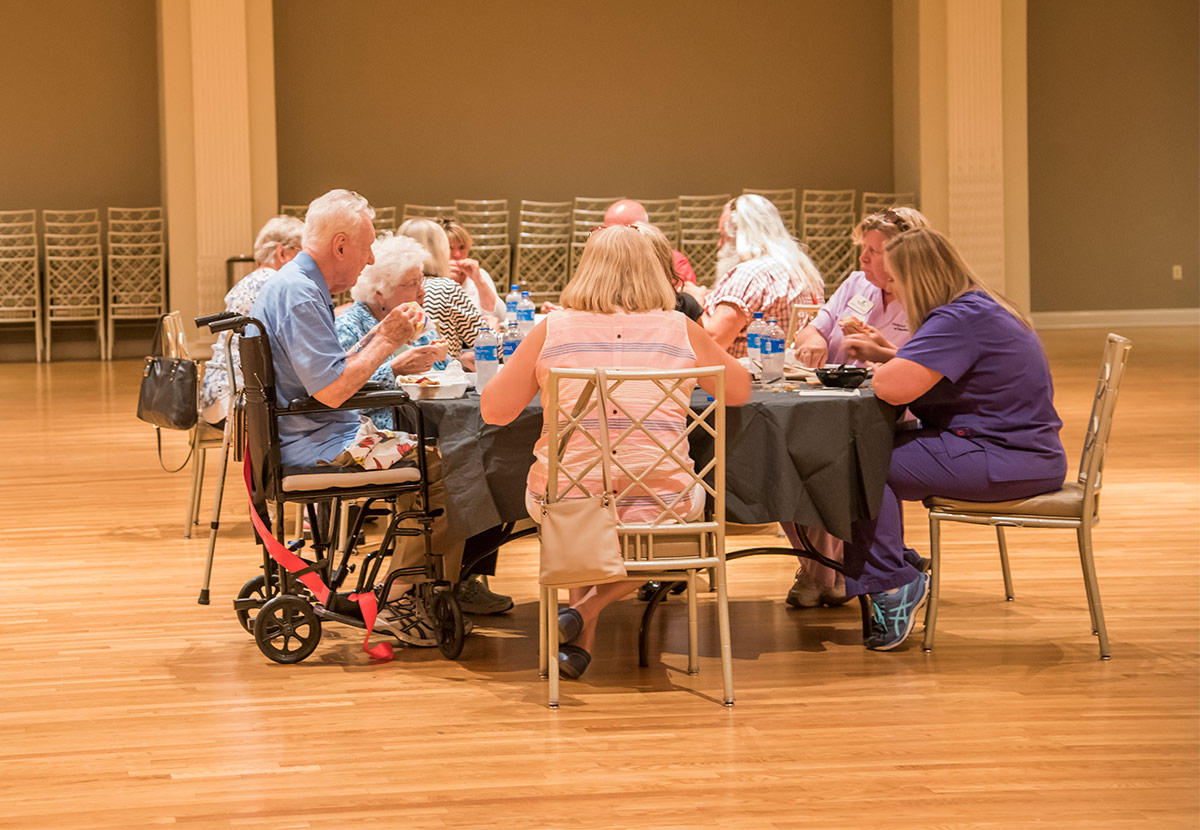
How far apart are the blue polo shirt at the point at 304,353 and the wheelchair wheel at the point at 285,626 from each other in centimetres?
36

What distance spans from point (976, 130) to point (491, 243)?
458 centimetres

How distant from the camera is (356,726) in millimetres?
2914

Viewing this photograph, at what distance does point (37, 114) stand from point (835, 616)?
10884 mm

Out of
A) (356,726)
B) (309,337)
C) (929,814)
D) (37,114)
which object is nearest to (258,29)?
(37,114)

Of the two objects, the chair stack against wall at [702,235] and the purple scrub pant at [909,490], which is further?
the chair stack against wall at [702,235]

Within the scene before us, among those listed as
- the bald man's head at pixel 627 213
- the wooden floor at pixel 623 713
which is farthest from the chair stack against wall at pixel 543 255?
the wooden floor at pixel 623 713

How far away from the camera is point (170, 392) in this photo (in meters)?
4.51

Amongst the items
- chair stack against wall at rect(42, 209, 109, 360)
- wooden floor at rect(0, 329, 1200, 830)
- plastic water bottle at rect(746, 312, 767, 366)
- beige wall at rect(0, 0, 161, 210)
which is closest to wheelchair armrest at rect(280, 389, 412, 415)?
wooden floor at rect(0, 329, 1200, 830)

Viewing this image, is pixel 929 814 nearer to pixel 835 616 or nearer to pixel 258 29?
pixel 835 616

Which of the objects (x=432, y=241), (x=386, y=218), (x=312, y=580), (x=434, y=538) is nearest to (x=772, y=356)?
(x=434, y=538)

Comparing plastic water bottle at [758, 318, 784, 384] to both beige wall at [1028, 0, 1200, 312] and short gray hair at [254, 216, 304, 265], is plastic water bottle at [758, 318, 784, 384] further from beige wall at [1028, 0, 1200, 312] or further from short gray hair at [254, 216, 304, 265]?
beige wall at [1028, 0, 1200, 312]

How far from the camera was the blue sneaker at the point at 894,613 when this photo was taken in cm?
345

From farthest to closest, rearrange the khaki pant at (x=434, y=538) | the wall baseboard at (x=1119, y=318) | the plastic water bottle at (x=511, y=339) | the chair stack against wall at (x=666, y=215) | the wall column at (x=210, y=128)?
the wall baseboard at (x=1119, y=318), the chair stack against wall at (x=666, y=215), the wall column at (x=210, y=128), the plastic water bottle at (x=511, y=339), the khaki pant at (x=434, y=538)

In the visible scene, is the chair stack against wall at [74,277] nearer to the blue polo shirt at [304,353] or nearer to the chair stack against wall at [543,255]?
the chair stack against wall at [543,255]
